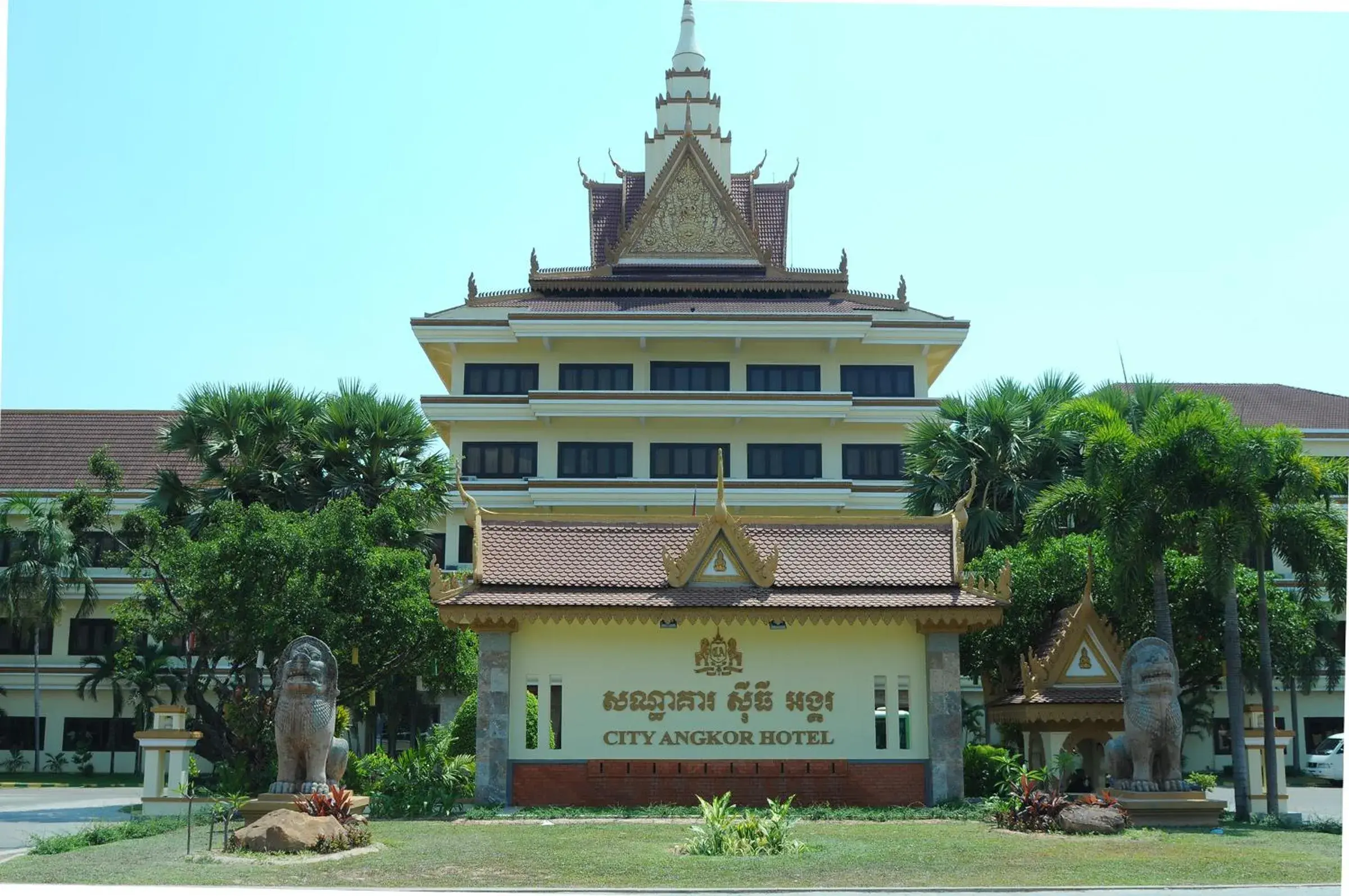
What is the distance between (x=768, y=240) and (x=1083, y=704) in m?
30.7

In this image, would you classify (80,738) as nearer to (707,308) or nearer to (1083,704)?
(707,308)

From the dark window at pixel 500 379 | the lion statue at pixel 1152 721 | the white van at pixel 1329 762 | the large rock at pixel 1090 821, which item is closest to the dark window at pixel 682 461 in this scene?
the dark window at pixel 500 379

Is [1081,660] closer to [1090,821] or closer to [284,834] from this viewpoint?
[1090,821]

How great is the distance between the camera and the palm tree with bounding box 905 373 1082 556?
32.6 meters

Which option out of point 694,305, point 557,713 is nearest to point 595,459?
point 694,305

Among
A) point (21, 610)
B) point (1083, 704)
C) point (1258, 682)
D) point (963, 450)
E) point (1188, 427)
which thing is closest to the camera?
point (1188, 427)

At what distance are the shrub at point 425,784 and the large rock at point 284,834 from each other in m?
5.20

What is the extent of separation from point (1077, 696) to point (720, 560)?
21.2 ft

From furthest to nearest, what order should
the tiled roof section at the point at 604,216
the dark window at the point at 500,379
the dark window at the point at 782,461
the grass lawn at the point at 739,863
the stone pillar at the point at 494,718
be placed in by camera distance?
the tiled roof section at the point at 604,216, the dark window at the point at 500,379, the dark window at the point at 782,461, the stone pillar at the point at 494,718, the grass lawn at the point at 739,863

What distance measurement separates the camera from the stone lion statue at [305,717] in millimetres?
17906

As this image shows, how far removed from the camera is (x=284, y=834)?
15.3m

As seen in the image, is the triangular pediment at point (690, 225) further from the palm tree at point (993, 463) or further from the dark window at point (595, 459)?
the palm tree at point (993, 463)

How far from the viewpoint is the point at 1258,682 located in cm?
3678

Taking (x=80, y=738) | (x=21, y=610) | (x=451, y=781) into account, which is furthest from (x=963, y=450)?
(x=80, y=738)
